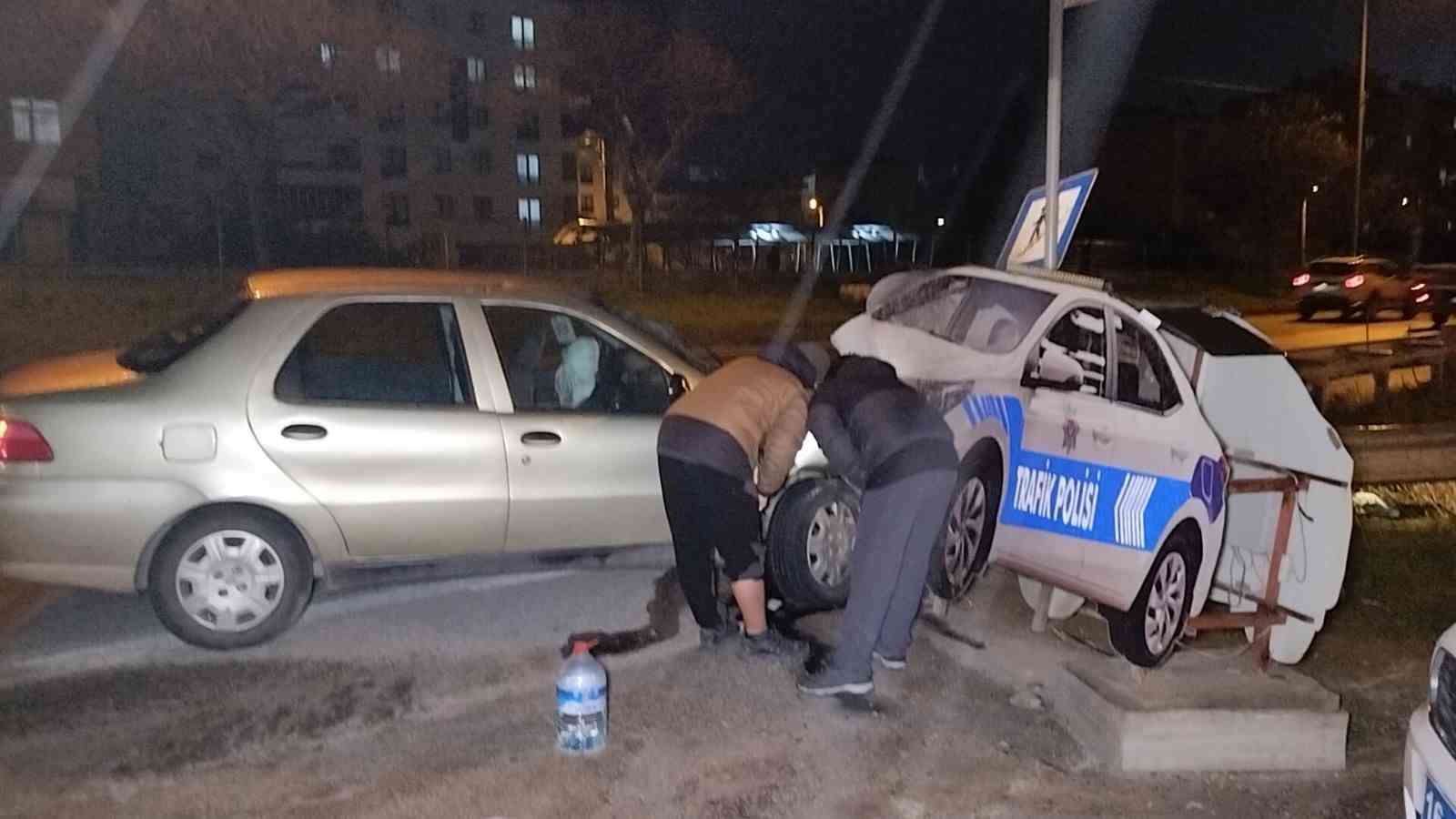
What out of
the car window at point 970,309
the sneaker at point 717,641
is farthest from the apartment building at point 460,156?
the sneaker at point 717,641

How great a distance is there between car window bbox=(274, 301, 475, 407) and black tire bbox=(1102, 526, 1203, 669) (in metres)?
3.04

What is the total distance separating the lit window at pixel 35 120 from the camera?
34312mm

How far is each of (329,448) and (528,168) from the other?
45.3 metres

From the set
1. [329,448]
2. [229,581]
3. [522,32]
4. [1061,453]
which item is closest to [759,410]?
[1061,453]

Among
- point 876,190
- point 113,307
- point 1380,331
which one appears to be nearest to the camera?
point 113,307

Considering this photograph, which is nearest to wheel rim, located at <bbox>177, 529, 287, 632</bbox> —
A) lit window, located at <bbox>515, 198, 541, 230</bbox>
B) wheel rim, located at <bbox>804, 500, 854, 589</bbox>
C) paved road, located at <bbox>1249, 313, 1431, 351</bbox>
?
wheel rim, located at <bbox>804, 500, 854, 589</bbox>

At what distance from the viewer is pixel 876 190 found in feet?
165

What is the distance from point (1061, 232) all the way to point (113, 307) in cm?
1895

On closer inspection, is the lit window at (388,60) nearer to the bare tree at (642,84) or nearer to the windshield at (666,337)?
the bare tree at (642,84)

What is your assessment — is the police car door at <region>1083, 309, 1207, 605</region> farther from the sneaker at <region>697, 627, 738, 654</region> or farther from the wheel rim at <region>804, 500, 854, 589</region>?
the sneaker at <region>697, 627, 738, 654</region>

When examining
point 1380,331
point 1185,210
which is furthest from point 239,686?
point 1185,210

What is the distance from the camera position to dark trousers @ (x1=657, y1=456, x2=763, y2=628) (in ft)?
17.6

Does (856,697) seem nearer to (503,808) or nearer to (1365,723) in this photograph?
(503,808)

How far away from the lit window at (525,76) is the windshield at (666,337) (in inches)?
1617
